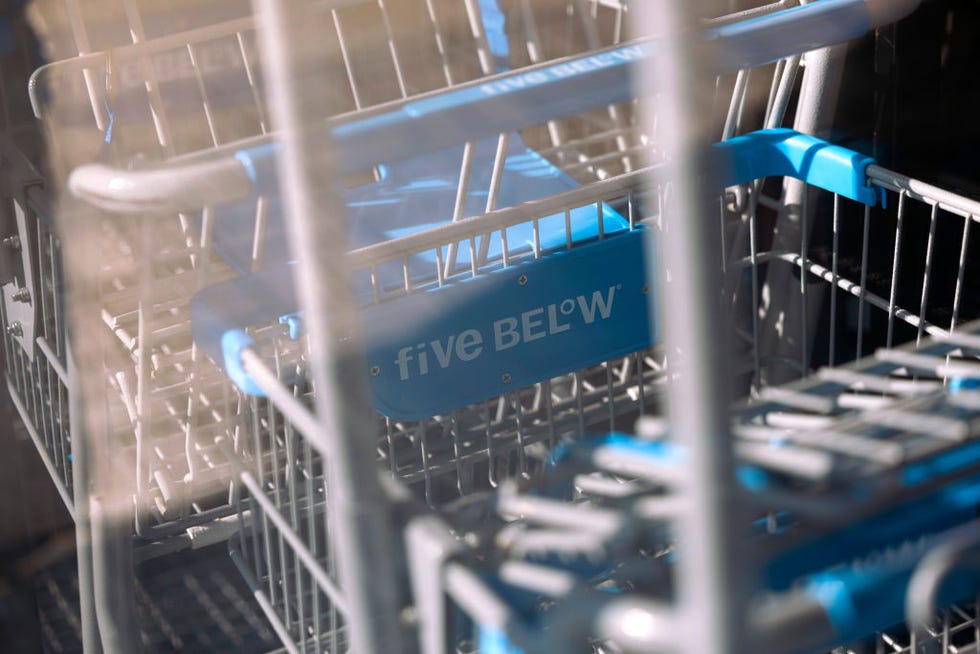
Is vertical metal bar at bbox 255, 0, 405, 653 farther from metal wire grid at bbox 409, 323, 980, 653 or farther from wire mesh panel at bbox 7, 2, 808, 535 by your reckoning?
wire mesh panel at bbox 7, 2, 808, 535

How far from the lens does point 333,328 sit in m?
0.77

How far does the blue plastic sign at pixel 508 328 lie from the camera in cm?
136

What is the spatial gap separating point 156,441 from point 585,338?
0.56 meters

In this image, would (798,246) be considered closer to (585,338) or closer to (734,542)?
(585,338)

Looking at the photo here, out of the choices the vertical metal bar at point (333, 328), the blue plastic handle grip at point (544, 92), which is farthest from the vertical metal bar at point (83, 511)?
the vertical metal bar at point (333, 328)

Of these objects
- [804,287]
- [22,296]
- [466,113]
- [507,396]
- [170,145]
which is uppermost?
[466,113]

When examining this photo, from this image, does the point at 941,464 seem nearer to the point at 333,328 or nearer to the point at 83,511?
the point at 333,328

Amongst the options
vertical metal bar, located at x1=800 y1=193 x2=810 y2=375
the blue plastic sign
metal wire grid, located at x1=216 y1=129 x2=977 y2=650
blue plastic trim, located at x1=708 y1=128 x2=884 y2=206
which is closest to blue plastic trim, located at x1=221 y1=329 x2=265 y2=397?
metal wire grid, located at x1=216 y1=129 x2=977 y2=650

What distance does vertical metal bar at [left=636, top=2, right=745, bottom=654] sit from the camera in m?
0.55

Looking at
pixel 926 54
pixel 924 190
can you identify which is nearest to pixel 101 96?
pixel 924 190

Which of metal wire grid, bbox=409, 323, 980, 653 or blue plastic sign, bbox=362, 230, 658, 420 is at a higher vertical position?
metal wire grid, bbox=409, 323, 980, 653

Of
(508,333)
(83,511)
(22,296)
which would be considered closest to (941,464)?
(508,333)

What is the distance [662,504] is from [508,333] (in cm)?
67

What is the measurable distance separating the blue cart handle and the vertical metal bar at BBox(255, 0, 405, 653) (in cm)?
18
